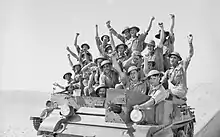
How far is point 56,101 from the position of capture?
6613mm

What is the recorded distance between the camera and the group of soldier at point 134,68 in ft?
21.3

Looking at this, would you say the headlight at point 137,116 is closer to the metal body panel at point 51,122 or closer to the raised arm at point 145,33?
the metal body panel at point 51,122

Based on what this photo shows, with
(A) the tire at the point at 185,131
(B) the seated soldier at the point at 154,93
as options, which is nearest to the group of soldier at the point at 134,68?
(B) the seated soldier at the point at 154,93

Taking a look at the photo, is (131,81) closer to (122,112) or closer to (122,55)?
(122,112)

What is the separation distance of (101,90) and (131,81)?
2.34ft

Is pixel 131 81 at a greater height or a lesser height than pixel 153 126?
greater

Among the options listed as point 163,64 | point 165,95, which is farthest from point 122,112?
point 163,64

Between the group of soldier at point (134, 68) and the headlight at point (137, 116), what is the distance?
0.11 m

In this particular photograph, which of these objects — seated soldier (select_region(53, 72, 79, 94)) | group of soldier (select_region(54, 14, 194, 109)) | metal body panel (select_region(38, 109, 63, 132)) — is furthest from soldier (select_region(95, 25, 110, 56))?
metal body panel (select_region(38, 109, 63, 132))

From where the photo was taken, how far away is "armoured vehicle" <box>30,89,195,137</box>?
5.37 meters

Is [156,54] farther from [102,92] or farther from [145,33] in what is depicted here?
[102,92]

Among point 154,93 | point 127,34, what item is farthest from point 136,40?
point 154,93

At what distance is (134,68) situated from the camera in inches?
252

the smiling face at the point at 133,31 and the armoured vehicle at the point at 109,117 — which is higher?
the smiling face at the point at 133,31
